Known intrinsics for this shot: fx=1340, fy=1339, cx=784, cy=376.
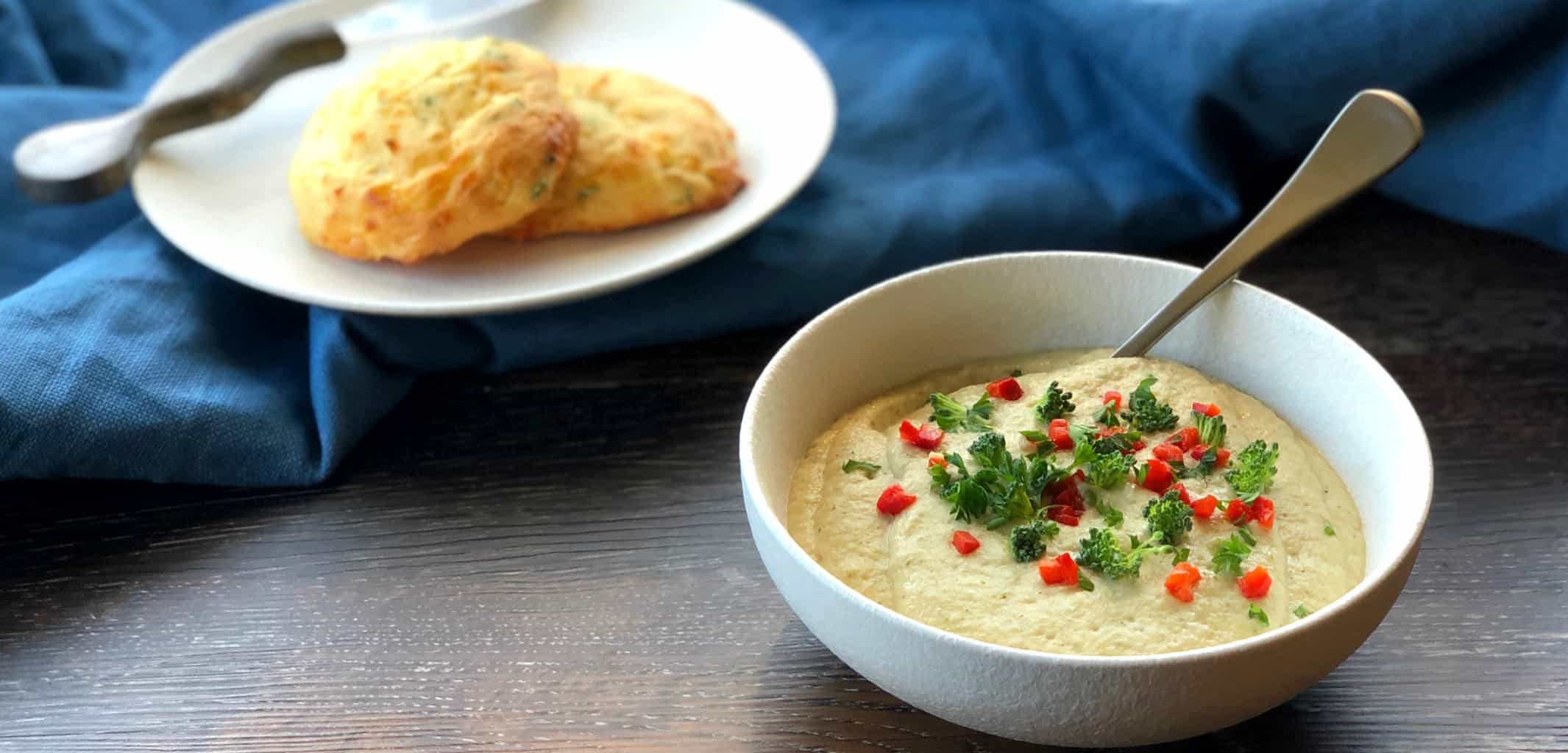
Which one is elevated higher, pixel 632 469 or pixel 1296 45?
pixel 1296 45

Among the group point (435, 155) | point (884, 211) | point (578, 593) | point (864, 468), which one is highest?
point (435, 155)

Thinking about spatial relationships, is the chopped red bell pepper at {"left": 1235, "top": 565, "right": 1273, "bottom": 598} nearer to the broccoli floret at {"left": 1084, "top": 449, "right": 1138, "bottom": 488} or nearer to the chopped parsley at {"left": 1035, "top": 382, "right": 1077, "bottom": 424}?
the broccoli floret at {"left": 1084, "top": 449, "right": 1138, "bottom": 488}

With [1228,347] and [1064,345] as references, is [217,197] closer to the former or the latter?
[1064,345]

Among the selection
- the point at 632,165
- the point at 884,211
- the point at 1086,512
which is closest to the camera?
the point at 1086,512

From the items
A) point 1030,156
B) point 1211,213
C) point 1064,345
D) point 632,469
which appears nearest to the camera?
point 1064,345

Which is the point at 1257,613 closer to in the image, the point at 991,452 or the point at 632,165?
the point at 991,452

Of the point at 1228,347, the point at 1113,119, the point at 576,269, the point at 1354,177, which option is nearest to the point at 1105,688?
the point at 1228,347

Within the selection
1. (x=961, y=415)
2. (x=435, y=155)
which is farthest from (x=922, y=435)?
(x=435, y=155)
